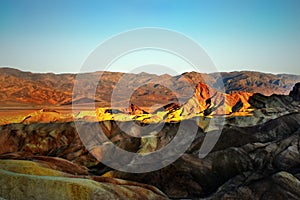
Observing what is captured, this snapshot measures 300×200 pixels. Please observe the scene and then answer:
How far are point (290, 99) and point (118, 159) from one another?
255 feet

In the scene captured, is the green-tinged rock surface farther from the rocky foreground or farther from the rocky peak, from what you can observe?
the rocky peak

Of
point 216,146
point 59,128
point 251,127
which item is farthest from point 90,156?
point 251,127

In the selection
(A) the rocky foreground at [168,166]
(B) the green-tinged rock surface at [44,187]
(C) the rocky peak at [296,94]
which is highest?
(C) the rocky peak at [296,94]

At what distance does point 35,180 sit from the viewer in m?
38.4

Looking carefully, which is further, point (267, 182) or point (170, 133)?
point (170, 133)

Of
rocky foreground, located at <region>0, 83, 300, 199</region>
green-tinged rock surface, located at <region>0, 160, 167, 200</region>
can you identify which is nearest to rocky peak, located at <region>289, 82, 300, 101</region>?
rocky foreground, located at <region>0, 83, 300, 199</region>

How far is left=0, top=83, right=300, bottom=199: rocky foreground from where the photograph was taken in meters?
40.1

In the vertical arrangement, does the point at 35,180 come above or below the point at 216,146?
above

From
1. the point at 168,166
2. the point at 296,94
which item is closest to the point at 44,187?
the point at 168,166

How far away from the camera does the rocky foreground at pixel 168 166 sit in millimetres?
40062

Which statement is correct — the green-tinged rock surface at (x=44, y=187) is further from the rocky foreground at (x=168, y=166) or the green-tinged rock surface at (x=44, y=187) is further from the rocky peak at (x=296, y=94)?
the rocky peak at (x=296, y=94)

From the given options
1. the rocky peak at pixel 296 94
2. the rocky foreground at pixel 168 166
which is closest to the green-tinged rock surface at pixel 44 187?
the rocky foreground at pixel 168 166

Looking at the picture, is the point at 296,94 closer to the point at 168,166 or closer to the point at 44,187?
the point at 168,166

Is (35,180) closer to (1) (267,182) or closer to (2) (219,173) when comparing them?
(1) (267,182)
